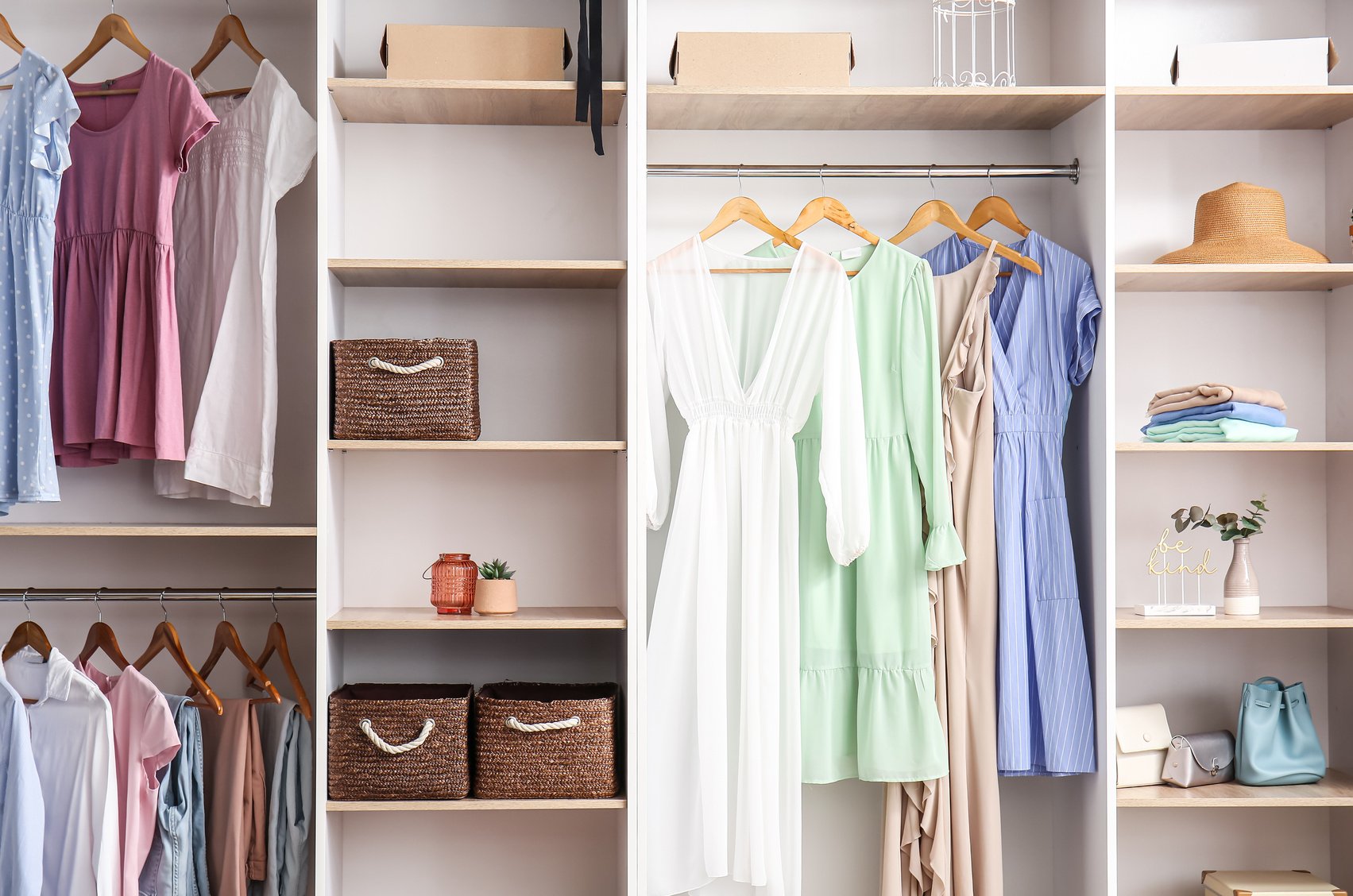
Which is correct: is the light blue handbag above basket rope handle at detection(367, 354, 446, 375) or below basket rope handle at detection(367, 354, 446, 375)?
below

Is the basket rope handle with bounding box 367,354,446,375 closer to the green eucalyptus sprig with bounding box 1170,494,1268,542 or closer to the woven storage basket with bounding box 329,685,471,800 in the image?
the woven storage basket with bounding box 329,685,471,800

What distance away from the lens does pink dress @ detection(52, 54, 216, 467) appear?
223cm

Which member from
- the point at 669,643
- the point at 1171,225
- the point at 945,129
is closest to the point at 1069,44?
the point at 945,129

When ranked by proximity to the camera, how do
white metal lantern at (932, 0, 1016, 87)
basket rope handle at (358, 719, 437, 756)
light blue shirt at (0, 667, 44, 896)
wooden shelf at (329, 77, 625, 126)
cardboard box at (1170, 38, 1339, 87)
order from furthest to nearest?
white metal lantern at (932, 0, 1016, 87), cardboard box at (1170, 38, 1339, 87), wooden shelf at (329, 77, 625, 126), basket rope handle at (358, 719, 437, 756), light blue shirt at (0, 667, 44, 896)

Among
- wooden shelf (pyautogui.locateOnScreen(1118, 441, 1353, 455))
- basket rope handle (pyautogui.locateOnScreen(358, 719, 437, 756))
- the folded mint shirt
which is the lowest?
basket rope handle (pyautogui.locateOnScreen(358, 719, 437, 756))

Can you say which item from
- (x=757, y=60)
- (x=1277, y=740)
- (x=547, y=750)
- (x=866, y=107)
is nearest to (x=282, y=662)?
(x=547, y=750)

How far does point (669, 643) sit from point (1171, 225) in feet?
5.38

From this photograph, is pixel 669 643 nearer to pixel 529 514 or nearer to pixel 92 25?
pixel 529 514

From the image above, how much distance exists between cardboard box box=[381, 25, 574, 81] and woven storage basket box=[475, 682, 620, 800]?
1.35m

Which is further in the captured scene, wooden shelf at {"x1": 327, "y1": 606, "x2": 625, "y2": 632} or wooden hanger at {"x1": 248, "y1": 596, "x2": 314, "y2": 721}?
wooden hanger at {"x1": 248, "y1": 596, "x2": 314, "y2": 721}

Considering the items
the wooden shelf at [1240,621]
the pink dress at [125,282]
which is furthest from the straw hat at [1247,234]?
the pink dress at [125,282]

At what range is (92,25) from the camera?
99.9 inches

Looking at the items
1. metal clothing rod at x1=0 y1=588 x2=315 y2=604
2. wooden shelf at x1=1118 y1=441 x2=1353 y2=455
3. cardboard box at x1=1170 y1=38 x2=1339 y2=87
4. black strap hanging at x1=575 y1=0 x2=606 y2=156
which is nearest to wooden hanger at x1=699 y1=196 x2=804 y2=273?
black strap hanging at x1=575 y1=0 x2=606 y2=156

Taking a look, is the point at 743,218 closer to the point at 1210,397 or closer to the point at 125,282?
the point at 1210,397
